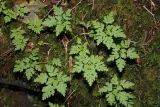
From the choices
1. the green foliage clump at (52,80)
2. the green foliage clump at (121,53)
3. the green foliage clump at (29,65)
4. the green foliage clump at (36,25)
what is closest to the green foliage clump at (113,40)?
the green foliage clump at (121,53)

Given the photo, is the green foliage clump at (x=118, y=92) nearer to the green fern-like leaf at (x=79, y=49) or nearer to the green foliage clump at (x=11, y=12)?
the green fern-like leaf at (x=79, y=49)

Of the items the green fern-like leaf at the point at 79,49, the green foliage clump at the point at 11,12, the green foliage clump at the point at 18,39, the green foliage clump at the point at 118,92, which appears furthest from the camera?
the green foliage clump at the point at 11,12

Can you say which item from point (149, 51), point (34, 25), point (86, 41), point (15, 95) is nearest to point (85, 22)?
point (86, 41)

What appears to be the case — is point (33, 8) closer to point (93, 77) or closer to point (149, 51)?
point (93, 77)

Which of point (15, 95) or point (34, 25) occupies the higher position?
point (34, 25)

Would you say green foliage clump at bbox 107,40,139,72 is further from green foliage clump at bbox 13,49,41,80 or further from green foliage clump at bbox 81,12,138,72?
green foliage clump at bbox 13,49,41,80
